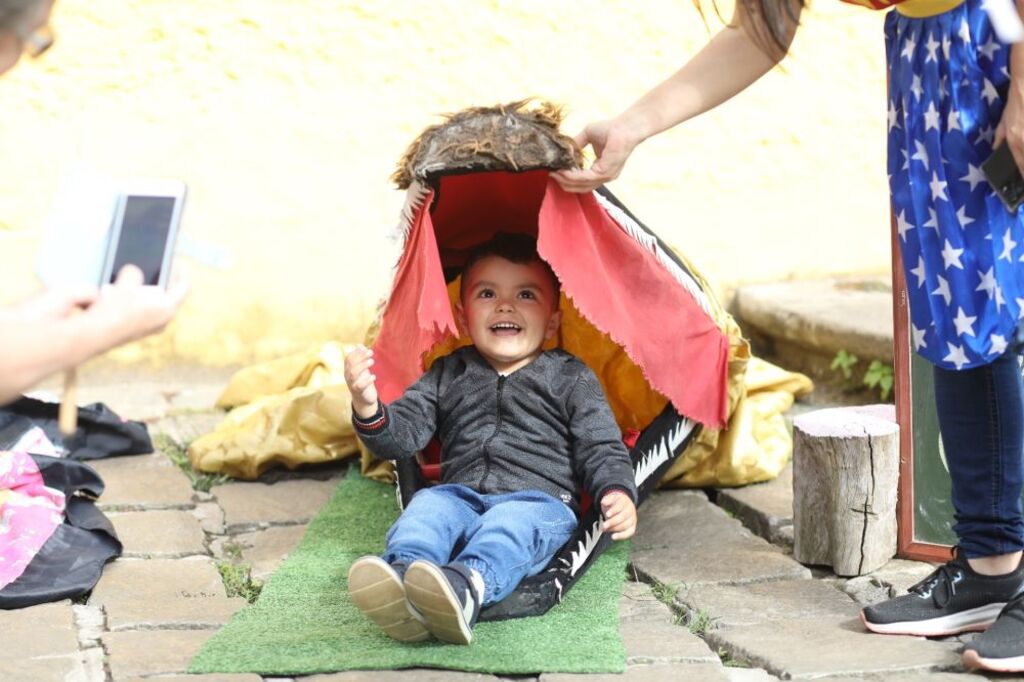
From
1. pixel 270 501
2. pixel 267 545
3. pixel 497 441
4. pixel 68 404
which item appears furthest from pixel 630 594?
pixel 68 404

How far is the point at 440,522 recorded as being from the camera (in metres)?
3.39

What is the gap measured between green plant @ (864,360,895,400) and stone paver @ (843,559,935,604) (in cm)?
Answer: 161

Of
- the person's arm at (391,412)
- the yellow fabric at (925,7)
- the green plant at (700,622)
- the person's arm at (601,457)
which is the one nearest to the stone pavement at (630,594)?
the green plant at (700,622)

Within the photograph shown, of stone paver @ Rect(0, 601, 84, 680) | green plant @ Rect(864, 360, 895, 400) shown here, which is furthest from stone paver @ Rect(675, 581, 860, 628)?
green plant @ Rect(864, 360, 895, 400)

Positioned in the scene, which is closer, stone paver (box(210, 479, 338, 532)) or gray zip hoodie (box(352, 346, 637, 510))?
gray zip hoodie (box(352, 346, 637, 510))

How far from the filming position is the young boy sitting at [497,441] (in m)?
3.26

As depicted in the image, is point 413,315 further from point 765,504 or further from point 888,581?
point 888,581

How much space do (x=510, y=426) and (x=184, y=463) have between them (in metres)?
1.41

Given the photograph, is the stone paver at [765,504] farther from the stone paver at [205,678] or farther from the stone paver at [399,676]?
the stone paver at [205,678]

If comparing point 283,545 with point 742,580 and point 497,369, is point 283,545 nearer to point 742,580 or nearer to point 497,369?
point 497,369

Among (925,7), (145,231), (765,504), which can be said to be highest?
(925,7)

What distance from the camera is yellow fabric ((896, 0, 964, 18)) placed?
278 cm

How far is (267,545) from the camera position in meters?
3.91

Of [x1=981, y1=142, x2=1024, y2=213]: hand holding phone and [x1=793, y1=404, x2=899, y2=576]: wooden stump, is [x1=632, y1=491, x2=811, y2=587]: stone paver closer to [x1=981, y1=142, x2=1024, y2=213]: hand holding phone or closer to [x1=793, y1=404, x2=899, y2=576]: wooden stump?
[x1=793, y1=404, x2=899, y2=576]: wooden stump
